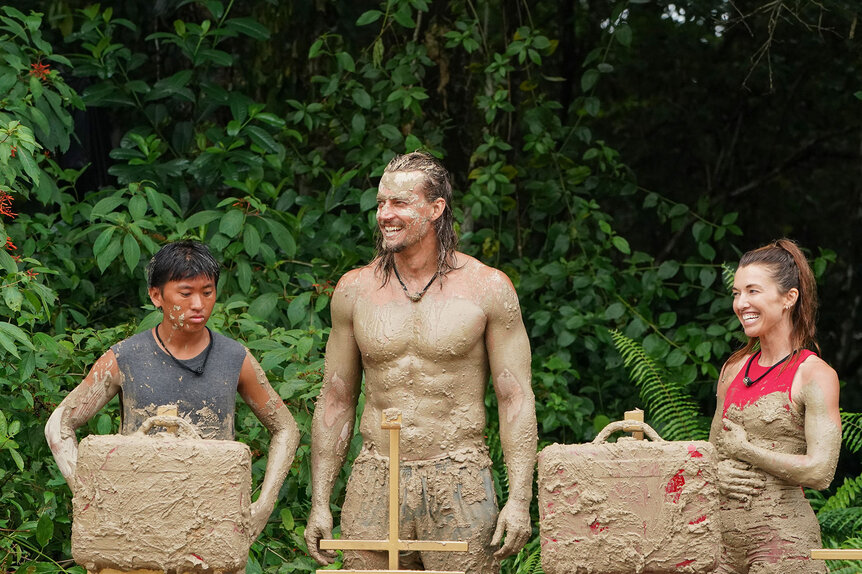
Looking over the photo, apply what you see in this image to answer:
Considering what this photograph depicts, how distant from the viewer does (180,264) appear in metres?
4.19

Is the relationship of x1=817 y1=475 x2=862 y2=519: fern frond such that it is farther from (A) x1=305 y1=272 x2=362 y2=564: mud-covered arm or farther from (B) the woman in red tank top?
(A) x1=305 y1=272 x2=362 y2=564: mud-covered arm

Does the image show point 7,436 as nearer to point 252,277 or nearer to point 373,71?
point 252,277

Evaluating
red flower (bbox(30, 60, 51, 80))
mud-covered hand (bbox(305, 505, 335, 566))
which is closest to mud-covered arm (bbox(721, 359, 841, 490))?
mud-covered hand (bbox(305, 505, 335, 566))

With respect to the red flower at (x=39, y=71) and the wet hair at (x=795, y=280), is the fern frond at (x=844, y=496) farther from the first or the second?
the red flower at (x=39, y=71)

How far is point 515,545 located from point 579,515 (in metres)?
0.53

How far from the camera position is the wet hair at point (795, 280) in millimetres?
4355

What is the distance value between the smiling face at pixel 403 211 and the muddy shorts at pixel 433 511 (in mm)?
762

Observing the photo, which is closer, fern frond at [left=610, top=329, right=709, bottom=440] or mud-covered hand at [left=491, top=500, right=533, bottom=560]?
mud-covered hand at [left=491, top=500, right=533, bottom=560]

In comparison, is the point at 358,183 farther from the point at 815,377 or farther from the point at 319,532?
the point at 815,377

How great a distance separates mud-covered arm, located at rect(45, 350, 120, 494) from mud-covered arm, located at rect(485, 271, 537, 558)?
1.30 m

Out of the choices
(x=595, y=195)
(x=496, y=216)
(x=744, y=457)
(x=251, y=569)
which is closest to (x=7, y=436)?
(x=251, y=569)

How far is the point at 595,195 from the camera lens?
8047mm

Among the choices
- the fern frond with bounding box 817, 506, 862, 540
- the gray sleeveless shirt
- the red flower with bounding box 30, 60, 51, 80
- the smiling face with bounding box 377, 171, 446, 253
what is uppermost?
the red flower with bounding box 30, 60, 51, 80

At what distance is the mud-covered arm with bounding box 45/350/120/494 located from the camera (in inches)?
Result: 162
